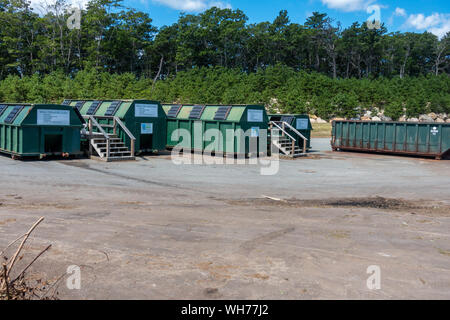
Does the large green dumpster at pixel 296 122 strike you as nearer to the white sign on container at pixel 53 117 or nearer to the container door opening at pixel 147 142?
the container door opening at pixel 147 142

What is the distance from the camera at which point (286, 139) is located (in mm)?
23609

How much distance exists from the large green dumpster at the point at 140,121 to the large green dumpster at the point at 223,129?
1601mm

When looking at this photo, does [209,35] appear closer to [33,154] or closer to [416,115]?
[416,115]

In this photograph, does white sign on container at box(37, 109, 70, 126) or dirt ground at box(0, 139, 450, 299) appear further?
white sign on container at box(37, 109, 70, 126)

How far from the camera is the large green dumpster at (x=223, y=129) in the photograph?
21.5m

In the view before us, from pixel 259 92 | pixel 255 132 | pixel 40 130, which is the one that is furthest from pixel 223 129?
pixel 259 92

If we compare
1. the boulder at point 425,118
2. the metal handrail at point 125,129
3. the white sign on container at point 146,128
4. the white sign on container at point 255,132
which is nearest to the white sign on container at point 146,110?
the white sign on container at point 146,128

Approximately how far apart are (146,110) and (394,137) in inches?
543

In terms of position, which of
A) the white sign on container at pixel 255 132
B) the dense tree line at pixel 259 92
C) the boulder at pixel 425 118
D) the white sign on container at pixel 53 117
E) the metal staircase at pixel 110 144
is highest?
the dense tree line at pixel 259 92

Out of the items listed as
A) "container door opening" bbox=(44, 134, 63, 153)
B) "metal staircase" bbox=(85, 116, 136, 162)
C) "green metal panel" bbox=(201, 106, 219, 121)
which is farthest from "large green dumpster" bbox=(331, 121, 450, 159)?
"container door opening" bbox=(44, 134, 63, 153)

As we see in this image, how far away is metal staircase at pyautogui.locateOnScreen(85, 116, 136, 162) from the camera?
63.4 feet

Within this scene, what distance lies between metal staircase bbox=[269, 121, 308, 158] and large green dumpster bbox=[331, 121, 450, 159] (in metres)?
3.83

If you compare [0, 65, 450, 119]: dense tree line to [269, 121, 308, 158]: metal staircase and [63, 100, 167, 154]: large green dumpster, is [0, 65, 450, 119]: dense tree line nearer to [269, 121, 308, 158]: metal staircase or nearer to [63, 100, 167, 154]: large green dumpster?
[63, 100, 167, 154]: large green dumpster

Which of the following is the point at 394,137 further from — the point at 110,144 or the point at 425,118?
the point at 425,118
